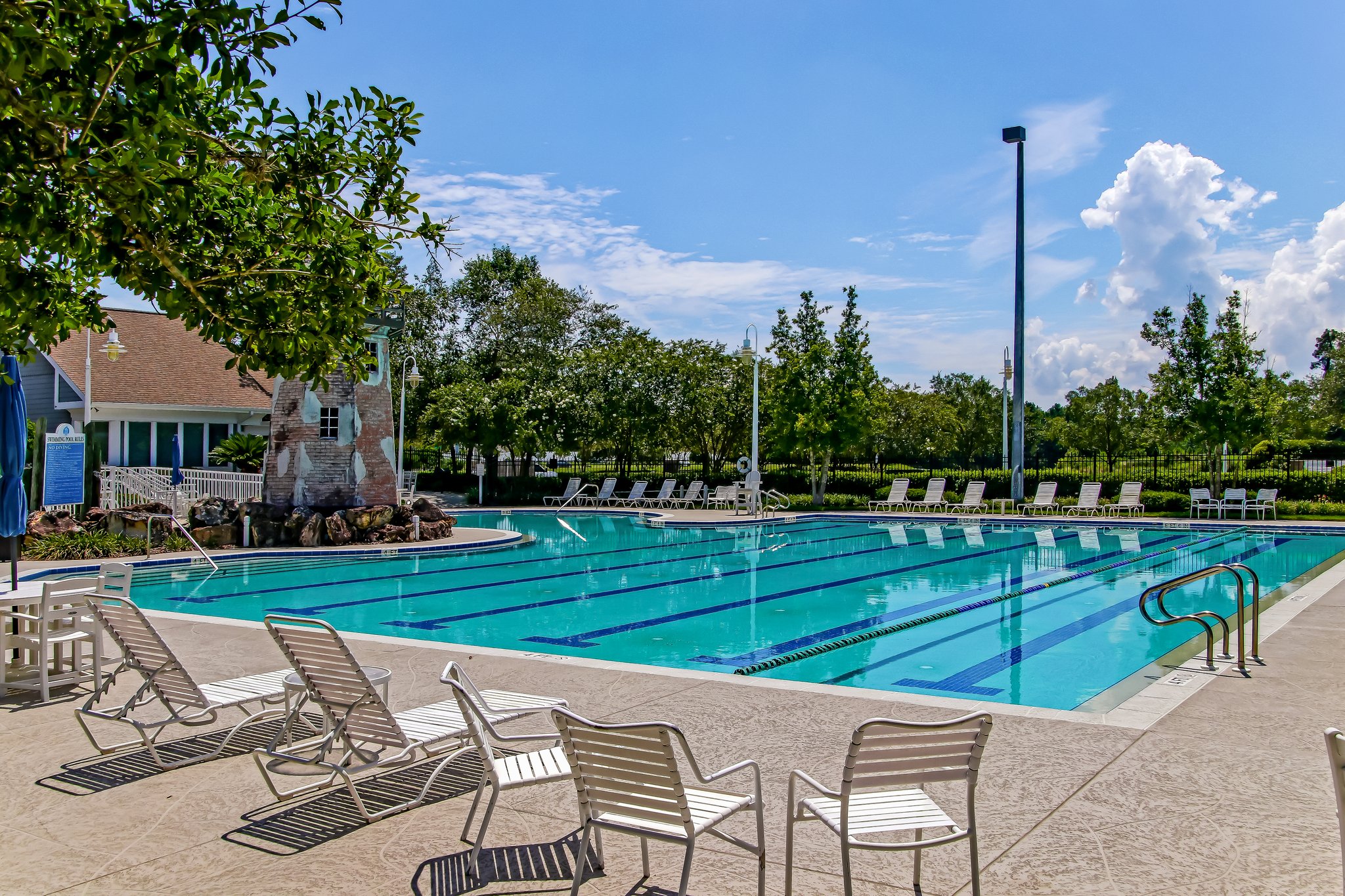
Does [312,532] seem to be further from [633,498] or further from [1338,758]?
[1338,758]

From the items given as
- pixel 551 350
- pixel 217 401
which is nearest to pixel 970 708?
pixel 217 401

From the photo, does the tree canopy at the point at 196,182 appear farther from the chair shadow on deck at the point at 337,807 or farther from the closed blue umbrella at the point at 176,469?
the closed blue umbrella at the point at 176,469

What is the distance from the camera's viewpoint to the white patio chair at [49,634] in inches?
266

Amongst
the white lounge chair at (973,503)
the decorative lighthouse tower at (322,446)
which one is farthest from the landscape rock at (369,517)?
the white lounge chair at (973,503)

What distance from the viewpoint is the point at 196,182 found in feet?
16.9

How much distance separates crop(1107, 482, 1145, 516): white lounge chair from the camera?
27.4m

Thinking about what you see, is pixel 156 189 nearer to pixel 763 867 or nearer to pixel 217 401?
pixel 763 867

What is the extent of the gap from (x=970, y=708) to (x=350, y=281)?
4.74m

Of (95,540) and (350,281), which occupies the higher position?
(350,281)

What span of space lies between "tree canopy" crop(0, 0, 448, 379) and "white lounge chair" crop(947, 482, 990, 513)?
25380 mm

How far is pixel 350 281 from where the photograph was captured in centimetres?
539

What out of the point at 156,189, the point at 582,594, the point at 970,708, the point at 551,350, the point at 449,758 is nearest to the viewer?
the point at 156,189

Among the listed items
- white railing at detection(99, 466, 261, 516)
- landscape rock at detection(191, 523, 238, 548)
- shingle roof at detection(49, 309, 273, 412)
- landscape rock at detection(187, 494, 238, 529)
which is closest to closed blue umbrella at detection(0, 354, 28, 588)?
landscape rock at detection(191, 523, 238, 548)

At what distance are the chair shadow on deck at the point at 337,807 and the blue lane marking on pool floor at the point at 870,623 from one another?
4.60m
